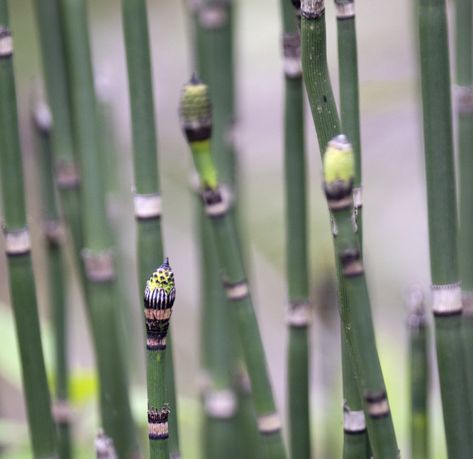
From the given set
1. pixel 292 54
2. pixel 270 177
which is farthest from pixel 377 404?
pixel 270 177

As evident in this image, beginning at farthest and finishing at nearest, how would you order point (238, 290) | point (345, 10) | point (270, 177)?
point (270, 177) < point (238, 290) < point (345, 10)

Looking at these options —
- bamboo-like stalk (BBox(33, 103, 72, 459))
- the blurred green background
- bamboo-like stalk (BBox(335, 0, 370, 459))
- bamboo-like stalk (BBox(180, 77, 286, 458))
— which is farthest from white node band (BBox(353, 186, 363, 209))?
the blurred green background

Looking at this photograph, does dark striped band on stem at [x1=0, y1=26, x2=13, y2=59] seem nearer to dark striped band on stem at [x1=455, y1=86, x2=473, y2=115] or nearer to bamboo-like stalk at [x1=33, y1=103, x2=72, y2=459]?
bamboo-like stalk at [x1=33, y1=103, x2=72, y2=459]

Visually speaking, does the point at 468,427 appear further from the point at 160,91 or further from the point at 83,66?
the point at 160,91

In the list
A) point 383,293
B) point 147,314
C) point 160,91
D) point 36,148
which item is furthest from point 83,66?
point 160,91

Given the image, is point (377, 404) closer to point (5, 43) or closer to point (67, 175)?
point (5, 43)

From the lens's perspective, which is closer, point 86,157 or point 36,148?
point 86,157
